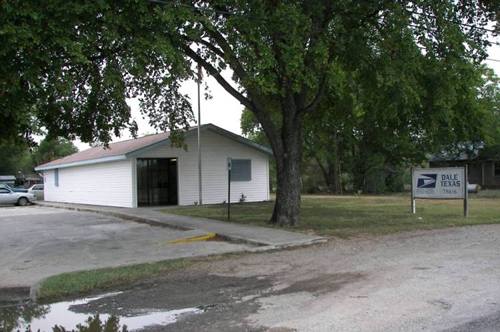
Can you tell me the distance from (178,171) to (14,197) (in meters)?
14.6

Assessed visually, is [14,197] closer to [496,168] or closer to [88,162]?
[88,162]

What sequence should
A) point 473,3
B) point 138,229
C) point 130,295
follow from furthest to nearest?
point 138,229 → point 473,3 → point 130,295

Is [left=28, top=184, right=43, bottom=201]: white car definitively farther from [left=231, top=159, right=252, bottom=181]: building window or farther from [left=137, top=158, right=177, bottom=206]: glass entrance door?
[left=231, top=159, right=252, bottom=181]: building window

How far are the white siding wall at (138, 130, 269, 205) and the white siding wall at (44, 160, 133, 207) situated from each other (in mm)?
1812

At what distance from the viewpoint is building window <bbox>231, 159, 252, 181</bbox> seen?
1152 inches

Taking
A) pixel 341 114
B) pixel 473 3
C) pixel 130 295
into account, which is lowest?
A: pixel 130 295

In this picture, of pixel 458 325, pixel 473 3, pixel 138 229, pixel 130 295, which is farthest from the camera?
pixel 138 229

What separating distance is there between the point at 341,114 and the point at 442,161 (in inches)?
1065

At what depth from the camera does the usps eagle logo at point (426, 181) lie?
64.7 ft

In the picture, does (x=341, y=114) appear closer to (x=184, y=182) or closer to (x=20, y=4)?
(x=184, y=182)

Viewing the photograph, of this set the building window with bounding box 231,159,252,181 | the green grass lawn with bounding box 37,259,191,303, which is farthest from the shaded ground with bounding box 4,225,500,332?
the building window with bounding box 231,159,252,181

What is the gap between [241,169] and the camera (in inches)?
1166

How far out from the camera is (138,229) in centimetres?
1773

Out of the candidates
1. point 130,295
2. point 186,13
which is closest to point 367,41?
point 186,13
